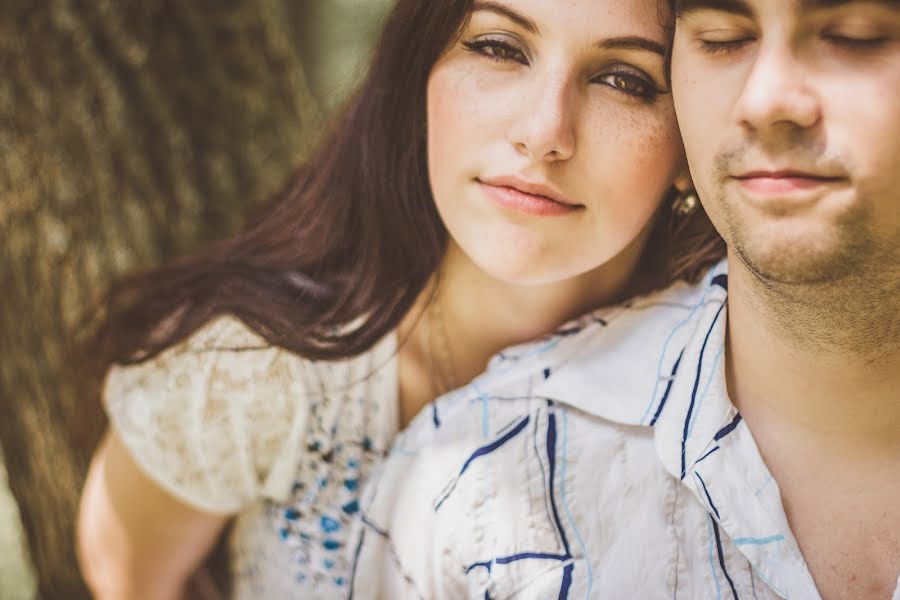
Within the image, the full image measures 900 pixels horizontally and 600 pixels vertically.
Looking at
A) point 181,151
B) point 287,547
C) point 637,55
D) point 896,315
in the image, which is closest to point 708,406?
point 896,315

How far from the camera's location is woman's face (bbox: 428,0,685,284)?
1.69 m

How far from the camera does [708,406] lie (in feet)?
5.83

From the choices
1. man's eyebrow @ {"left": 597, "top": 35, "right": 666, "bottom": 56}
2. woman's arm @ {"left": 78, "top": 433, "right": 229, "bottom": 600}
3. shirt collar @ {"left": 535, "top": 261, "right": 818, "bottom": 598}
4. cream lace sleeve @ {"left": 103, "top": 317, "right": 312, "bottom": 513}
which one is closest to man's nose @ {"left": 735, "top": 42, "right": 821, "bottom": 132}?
man's eyebrow @ {"left": 597, "top": 35, "right": 666, "bottom": 56}

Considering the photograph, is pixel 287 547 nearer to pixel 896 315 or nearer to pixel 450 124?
pixel 450 124

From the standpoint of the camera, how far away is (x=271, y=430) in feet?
6.64

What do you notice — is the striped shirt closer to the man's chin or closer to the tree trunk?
the man's chin

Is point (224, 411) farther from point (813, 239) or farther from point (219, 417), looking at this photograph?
point (813, 239)

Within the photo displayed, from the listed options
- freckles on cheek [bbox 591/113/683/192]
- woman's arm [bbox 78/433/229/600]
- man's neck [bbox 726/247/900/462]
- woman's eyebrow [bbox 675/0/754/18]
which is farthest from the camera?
woman's arm [bbox 78/433/229/600]

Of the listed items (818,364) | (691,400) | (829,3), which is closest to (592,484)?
(691,400)

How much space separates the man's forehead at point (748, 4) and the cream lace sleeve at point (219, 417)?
110 cm

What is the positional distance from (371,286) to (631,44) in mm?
805

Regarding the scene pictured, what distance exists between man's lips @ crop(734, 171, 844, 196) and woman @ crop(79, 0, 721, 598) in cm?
37

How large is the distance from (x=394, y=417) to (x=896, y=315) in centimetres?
109

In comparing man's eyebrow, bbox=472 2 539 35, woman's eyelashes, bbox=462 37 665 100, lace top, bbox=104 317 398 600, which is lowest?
lace top, bbox=104 317 398 600
